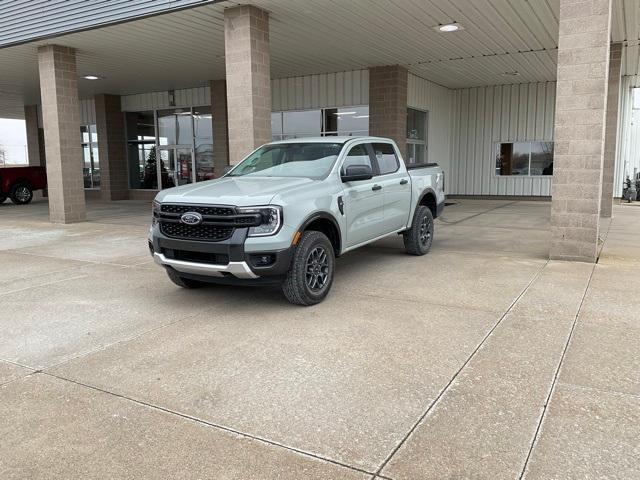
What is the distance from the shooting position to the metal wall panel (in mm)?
10805

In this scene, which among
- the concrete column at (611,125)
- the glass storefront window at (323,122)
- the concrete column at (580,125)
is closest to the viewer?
the concrete column at (580,125)

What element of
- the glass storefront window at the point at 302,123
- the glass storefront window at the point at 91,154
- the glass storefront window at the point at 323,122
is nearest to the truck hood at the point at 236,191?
the glass storefront window at the point at 323,122

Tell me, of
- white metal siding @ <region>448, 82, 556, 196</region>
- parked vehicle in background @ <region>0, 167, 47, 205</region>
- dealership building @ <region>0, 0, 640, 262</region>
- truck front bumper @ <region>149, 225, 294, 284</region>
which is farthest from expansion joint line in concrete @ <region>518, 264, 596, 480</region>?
parked vehicle in background @ <region>0, 167, 47, 205</region>

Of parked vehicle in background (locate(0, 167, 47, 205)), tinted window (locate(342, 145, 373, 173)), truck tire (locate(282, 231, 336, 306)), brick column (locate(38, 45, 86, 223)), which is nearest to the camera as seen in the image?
truck tire (locate(282, 231, 336, 306))

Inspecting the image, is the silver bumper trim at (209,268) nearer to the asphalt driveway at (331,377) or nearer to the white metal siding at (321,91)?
the asphalt driveway at (331,377)

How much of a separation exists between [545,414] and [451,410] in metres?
0.57

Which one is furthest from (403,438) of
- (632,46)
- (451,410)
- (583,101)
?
(632,46)

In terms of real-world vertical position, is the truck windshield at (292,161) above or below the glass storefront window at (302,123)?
below

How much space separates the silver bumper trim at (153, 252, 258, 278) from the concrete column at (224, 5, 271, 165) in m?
5.49

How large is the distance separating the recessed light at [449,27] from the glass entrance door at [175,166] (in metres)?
12.6

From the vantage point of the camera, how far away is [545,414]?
338 centimetres

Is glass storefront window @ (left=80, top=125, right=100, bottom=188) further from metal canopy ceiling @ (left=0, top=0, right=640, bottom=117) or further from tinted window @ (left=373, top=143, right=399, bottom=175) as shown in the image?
tinted window @ (left=373, top=143, right=399, bottom=175)

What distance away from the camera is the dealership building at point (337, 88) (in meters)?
8.09

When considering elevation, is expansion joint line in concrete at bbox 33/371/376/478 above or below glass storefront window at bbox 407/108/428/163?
below
